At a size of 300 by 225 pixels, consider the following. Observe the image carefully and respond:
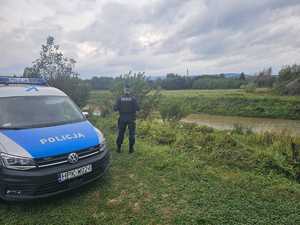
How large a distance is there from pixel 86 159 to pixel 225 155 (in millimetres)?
3762

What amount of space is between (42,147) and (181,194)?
2354 mm

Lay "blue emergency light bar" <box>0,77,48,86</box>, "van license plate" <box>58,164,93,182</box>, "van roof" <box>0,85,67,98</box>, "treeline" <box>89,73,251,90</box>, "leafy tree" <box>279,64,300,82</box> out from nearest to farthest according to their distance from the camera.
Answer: "van license plate" <box>58,164,93,182</box>
"van roof" <box>0,85,67,98</box>
"blue emergency light bar" <box>0,77,48,86</box>
"leafy tree" <box>279,64,300,82</box>
"treeline" <box>89,73,251,90</box>

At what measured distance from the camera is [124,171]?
5293 mm

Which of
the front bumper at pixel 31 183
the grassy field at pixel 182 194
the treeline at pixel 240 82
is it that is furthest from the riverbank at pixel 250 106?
the front bumper at pixel 31 183

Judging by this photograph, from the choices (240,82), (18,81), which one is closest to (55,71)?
(18,81)

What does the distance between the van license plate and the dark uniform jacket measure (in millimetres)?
2579

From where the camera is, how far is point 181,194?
414cm

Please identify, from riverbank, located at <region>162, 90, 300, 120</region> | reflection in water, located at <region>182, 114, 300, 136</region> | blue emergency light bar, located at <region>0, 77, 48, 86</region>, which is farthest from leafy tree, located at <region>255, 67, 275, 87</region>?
blue emergency light bar, located at <region>0, 77, 48, 86</region>

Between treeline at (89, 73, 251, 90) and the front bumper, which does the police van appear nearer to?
the front bumper

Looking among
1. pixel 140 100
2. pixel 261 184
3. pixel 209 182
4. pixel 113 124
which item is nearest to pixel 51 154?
pixel 209 182

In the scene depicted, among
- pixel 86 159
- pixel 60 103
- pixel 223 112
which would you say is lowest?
pixel 223 112

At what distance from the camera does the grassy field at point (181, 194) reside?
3.47 metres

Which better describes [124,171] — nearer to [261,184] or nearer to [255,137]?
[261,184]

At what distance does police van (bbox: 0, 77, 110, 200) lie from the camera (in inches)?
137
